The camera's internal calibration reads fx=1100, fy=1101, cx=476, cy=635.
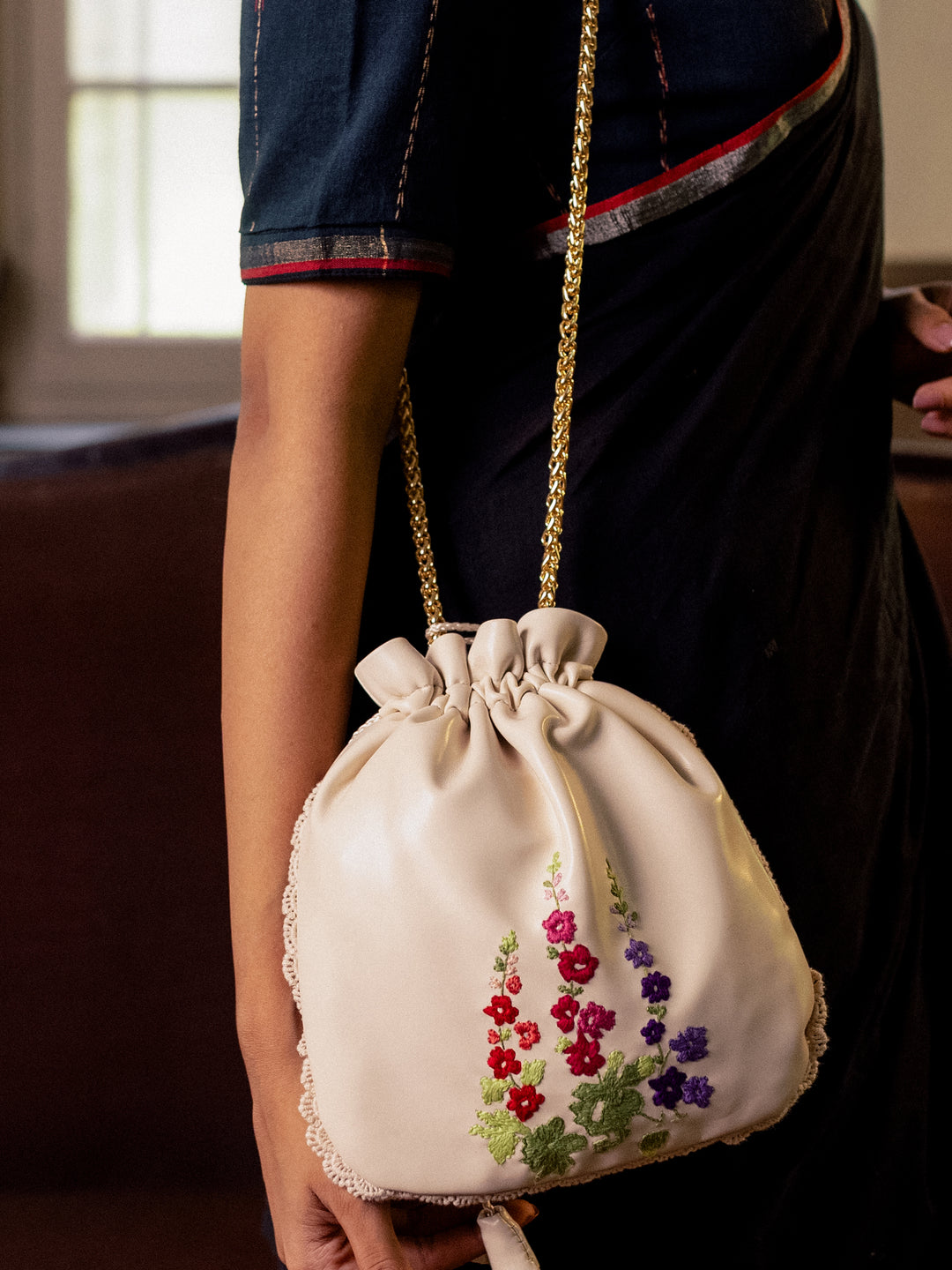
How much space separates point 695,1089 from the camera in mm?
369

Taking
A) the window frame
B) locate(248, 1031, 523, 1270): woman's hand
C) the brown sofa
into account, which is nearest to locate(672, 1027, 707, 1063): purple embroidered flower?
locate(248, 1031, 523, 1270): woman's hand

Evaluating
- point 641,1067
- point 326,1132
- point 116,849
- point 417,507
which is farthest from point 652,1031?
point 116,849

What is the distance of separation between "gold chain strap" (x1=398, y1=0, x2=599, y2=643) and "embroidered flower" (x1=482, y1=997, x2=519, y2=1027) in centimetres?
15

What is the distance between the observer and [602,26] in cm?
43

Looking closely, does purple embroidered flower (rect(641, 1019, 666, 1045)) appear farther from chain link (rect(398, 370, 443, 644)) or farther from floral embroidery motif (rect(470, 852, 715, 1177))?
chain link (rect(398, 370, 443, 644))

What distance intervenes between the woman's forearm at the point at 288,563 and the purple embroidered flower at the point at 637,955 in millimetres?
130

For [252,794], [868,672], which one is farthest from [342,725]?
[868,672]

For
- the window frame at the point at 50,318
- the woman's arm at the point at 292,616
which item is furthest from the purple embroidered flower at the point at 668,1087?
the window frame at the point at 50,318

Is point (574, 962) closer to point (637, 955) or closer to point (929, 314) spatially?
point (637, 955)

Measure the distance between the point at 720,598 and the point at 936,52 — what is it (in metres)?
1.55

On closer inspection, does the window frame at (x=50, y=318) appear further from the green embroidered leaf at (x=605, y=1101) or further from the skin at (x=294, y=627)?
the green embroidered leaf at (x=605, y=1101)

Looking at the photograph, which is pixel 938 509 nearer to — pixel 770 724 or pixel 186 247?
pixel 770 724

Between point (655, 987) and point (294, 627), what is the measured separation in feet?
0.59

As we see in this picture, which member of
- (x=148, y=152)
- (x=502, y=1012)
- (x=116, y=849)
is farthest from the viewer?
(x=148, y=152)
